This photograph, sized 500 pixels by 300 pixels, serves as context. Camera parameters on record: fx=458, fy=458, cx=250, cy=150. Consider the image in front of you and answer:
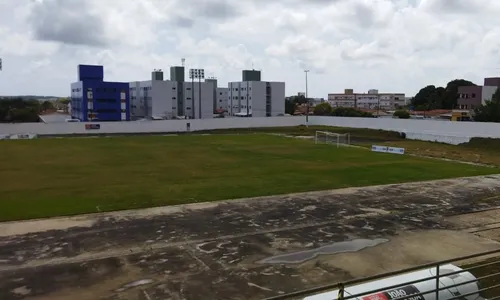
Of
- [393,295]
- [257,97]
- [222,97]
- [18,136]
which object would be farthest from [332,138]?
[222,97]

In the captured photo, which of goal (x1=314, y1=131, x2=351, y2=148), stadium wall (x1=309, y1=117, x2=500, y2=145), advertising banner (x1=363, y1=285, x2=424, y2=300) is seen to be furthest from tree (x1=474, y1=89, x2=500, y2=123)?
advertising banner (x1=363, y1=285, x2=424, y2=300)

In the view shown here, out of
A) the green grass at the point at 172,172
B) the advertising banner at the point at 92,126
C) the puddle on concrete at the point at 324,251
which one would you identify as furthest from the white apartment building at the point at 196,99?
the puddle on concrete at the point at 324,251

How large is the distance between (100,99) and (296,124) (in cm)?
4658

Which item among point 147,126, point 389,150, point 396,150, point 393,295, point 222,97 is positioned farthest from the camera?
point 222,97

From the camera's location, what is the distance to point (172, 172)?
34.1m

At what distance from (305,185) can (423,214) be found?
8481 millimetres

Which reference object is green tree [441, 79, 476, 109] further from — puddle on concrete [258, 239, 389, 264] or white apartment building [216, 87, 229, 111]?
puddle on concrete [258, 239, 389, 264]

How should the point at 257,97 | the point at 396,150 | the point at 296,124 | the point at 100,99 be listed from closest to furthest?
1. the point at 396,150
2. the point at 296,124
3. the point at 100,99
4. the point at 257,97

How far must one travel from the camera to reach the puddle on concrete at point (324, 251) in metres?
15.4

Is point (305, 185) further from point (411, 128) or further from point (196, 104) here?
point (196, 104)

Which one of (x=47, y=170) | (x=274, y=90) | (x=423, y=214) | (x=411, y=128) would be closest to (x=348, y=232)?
(x=423, y=214)

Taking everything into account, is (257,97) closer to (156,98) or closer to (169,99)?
(169,99)

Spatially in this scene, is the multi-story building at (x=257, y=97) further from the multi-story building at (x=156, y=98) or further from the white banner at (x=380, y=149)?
the white banner at (x=380, y=149)

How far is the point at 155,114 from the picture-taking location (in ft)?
402
